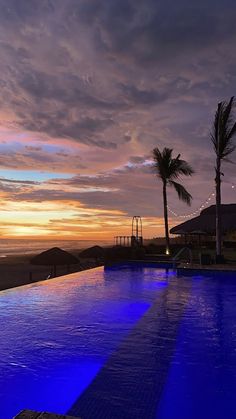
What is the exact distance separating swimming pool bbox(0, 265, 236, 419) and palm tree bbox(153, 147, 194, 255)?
13618mm

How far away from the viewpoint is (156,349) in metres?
6.33

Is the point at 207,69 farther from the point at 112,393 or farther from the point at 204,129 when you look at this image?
the point at 112,393

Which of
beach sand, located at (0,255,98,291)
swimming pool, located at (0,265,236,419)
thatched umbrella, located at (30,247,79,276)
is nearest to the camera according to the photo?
swimming pool, located at (0,265,236,419)

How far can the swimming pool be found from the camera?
4367mm

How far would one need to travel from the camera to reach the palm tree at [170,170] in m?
24.7

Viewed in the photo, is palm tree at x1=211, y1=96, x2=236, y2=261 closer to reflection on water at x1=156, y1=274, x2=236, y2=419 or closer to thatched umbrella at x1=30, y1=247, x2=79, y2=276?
thatched umbrella at x1=30, y1=247, x2=79, y2=276

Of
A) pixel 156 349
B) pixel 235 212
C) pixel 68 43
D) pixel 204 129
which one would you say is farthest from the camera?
pixel 235 212

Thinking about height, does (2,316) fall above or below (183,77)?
below

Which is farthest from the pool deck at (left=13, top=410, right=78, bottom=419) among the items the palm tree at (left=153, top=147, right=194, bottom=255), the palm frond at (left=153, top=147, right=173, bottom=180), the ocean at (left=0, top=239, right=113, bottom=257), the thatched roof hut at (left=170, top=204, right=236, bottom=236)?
the ocean at (left=0, top=239, right=113, bottom=257)

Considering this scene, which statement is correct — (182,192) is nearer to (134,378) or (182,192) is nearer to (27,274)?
(27,274)

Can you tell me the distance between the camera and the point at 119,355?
604 centimetres

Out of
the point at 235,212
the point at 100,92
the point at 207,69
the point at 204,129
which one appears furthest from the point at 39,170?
the point at 235,212

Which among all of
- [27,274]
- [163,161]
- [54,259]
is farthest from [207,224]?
[54,259]

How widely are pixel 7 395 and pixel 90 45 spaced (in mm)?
12698
